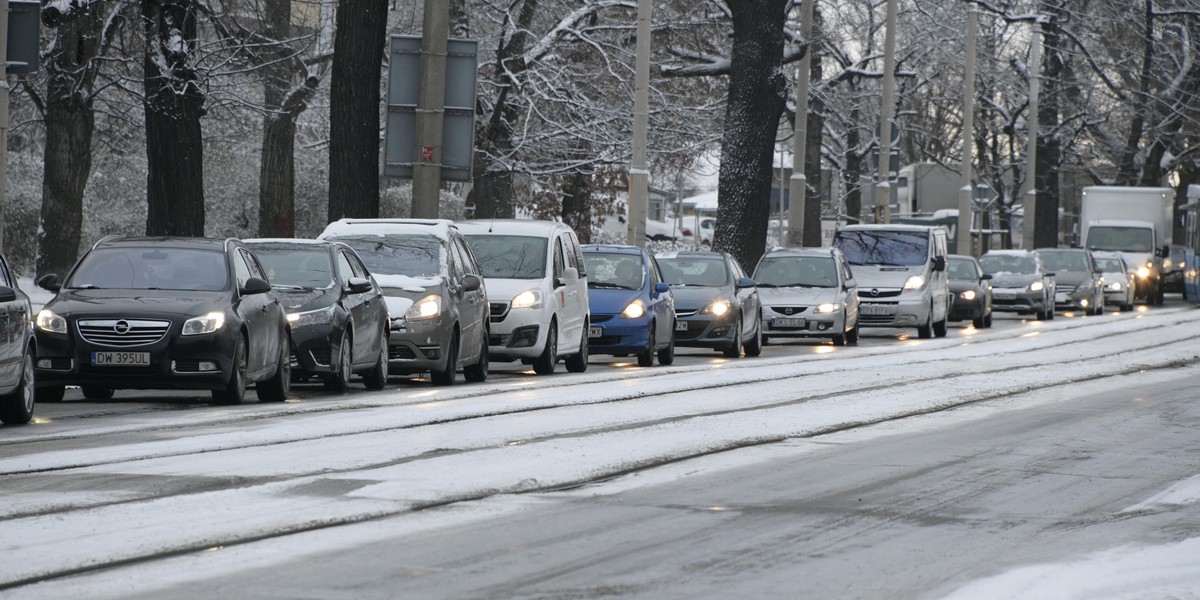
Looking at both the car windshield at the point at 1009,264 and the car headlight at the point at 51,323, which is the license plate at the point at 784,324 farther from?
the car headlight at the point at 51,323

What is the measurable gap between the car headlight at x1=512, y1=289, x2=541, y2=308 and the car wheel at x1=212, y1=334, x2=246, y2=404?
581 cm

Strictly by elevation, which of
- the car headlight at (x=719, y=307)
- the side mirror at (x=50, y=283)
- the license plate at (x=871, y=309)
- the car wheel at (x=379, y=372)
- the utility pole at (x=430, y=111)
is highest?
the utility pole at (x=430, y=111)

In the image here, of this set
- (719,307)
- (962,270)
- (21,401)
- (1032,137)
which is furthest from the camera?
(1032,137)

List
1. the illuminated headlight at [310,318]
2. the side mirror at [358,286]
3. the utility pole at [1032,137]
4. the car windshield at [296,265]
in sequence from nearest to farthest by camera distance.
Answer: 1. the illuminated headlight at [310,318]
2. the side mirror at [358,286]
3. the car windshield at [296,265]
4. the utility pole at [1032,137]

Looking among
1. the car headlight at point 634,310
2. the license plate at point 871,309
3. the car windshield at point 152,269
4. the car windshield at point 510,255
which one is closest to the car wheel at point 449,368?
the car windshield at point 510,255

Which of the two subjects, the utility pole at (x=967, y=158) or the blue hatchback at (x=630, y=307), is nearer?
the blue hatchback at (x=630, y=307)

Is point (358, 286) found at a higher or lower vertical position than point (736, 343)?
higher

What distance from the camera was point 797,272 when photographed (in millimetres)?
31734

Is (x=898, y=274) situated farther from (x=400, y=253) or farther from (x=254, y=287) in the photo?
(x=254, y=287)

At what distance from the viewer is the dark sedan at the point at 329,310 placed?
59.1 feet

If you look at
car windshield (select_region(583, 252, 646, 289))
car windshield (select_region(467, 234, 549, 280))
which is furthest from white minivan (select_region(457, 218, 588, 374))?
car windshield (select_region(583, 252, 646, 289))

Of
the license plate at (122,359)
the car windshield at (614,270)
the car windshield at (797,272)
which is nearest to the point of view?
the license plate at (122,359)

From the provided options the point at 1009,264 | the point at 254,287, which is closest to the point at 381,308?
the point at 254,287

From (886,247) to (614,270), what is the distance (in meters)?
10.3
